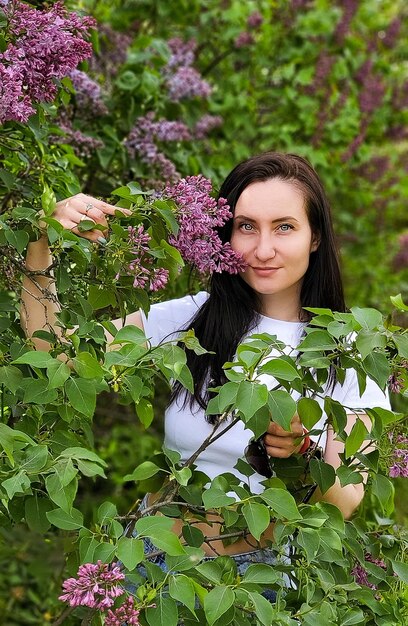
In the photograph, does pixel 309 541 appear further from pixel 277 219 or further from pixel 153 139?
pixel 153 139

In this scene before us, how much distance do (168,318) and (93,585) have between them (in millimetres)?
843

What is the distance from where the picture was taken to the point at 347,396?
1.93 metres

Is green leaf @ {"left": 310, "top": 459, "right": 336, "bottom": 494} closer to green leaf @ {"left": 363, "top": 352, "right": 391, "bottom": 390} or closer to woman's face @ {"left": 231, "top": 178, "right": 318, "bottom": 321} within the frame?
green leaf @ {"left": 363, "top": 352, "right": 391, "bottom": 390}

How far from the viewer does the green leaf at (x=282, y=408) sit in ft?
4.55

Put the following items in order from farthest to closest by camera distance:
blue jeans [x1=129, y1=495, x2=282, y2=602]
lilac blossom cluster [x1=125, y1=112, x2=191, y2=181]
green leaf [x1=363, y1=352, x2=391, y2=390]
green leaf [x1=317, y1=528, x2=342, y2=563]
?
lilac blossom cluster [x1=125, y1=112, x2=191, y2=181] < blue jeans [x1=129, y1=495, x2=282, y2=602] < green leaf [x1=317, y1=528, x2=342, y2=563] < green leaf [x1=363, y1=352, x2=391, y2=390]

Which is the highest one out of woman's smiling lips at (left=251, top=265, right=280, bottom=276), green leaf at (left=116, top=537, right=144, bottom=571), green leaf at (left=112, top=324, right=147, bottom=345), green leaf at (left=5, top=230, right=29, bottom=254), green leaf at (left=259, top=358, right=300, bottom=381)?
green leaf at (left=5, top=230, right=29, bottom=254)

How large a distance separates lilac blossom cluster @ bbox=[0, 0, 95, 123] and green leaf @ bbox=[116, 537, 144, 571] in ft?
2.16

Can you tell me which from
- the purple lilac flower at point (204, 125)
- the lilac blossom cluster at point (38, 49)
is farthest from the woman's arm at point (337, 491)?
the purple lilac flower at point (204, 125)

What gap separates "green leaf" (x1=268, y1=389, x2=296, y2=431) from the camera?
54.6 inches

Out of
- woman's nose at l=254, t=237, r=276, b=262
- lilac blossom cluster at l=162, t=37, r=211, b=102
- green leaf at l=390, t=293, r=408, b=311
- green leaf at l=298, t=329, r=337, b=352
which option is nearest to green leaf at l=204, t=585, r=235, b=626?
green leaf at l=298, t=329, r=337, b=352

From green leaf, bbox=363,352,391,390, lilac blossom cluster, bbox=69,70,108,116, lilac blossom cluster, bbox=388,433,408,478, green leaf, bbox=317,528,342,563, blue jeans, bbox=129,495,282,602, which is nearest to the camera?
green leaf, bbox=363,352,391,390

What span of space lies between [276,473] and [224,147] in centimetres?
254

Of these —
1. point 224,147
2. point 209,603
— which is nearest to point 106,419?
point 224,147

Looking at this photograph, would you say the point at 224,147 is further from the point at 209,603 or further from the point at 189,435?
the point at 209,603
